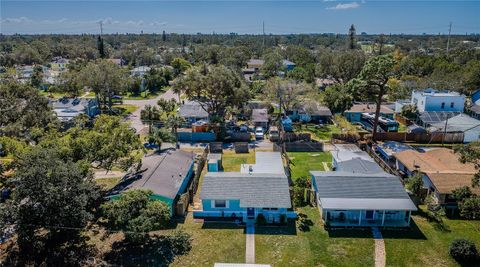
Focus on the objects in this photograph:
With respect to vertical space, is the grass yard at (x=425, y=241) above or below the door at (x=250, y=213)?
below

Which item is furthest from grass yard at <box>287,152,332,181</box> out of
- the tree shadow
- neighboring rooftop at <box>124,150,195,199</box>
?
the tree shadow

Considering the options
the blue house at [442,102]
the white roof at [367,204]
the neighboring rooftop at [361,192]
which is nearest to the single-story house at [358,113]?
the blue house at [442,102]

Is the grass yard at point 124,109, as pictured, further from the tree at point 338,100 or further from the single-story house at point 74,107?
the tree at point 338,100

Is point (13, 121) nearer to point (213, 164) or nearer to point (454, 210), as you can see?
point (213, 164)

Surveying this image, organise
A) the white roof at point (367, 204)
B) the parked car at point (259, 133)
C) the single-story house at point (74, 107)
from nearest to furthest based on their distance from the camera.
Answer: the white roof at point (367, 204) → the parked car at point (259, 133) → the single-story house at point (74, 107)

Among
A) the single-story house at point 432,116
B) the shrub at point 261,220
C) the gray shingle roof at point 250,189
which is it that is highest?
the single-story house at point 432,116
